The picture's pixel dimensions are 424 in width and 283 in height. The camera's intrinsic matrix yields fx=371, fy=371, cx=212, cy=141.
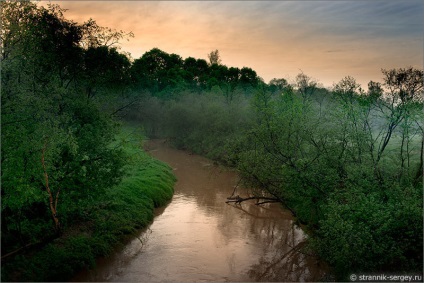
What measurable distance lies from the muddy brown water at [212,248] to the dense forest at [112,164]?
4.60 ft

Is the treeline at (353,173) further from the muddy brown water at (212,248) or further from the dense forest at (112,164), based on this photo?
the muddy brown water at (212,248)

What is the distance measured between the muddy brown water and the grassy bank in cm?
81

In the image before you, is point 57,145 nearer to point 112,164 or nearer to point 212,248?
point 112,164

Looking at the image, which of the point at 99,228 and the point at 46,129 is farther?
the point at 99,228

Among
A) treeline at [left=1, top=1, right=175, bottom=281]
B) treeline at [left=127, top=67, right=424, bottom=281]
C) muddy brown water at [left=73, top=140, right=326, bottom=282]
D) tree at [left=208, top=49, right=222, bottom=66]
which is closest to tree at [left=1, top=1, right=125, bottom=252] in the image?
treeline at [left=1, top=1, right=175, bottom=281]

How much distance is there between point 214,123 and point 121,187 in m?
31.5

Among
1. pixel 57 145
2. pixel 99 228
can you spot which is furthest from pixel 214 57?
pixel 57 145

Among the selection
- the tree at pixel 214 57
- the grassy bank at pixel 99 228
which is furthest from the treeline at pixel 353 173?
the tree at pixel 214 57

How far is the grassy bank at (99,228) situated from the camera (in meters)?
19.0

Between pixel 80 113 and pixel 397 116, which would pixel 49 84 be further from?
pixel 397 116

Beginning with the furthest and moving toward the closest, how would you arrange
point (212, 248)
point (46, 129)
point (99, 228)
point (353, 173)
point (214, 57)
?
point (214, 57)
point (212, 248)
point (99, 228)
point (353, 173)
point (46, 129)

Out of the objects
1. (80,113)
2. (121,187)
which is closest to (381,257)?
(80,113)

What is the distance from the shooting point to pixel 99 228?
2553 cm

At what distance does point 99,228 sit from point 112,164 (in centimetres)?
447
